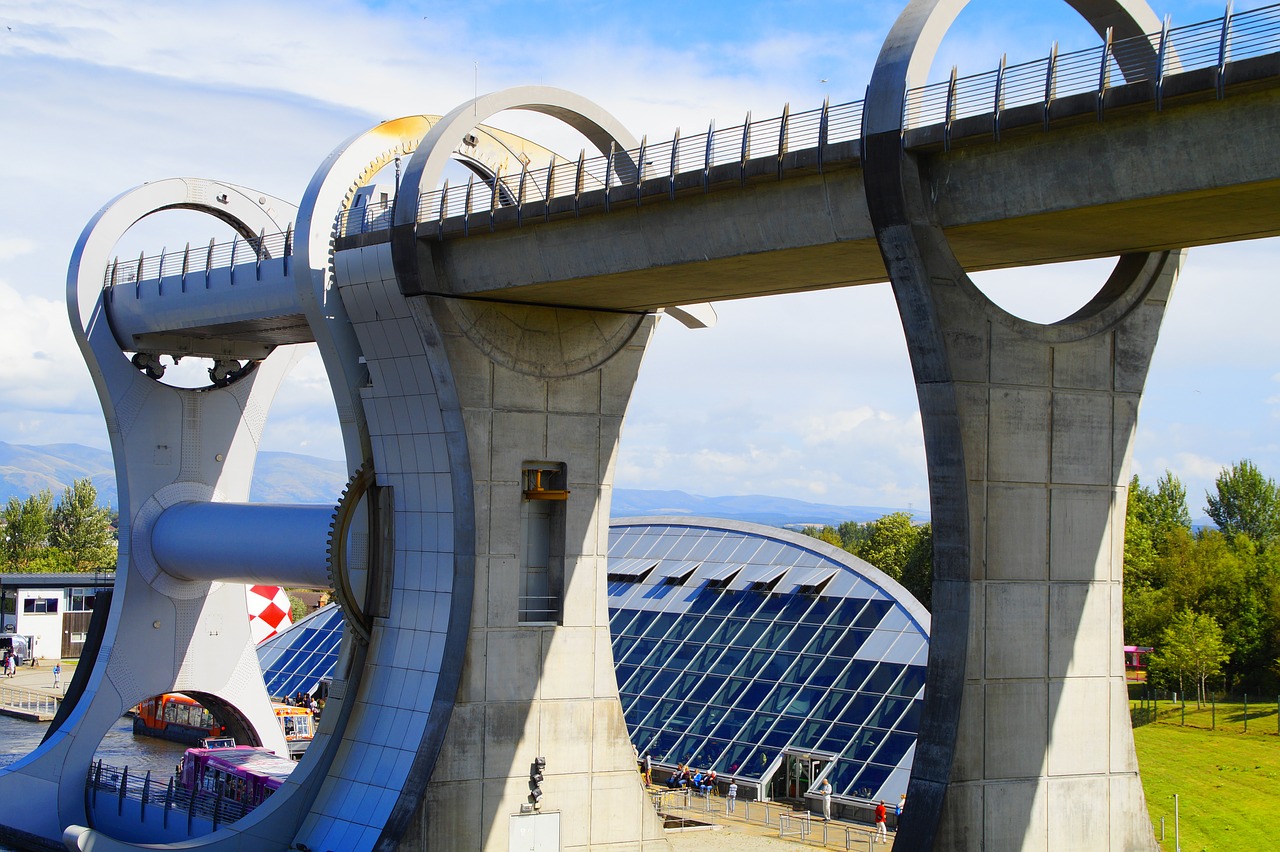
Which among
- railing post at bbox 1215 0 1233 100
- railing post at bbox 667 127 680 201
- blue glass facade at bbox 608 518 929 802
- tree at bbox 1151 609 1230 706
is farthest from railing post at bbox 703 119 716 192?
tree at bbox 1151 609 1230 706

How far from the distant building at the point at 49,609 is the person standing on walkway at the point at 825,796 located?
5646cm

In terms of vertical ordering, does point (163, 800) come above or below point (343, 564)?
below

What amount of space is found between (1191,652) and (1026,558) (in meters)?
37.1

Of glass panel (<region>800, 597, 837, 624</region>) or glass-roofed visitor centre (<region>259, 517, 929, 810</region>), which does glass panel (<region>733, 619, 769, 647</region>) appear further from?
glass panel (<region>800, 597, 837, 624</region>)

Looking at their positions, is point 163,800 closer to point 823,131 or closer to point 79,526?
point 823,131

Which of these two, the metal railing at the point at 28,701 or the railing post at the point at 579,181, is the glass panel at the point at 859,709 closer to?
the railing post at the point at 579,181


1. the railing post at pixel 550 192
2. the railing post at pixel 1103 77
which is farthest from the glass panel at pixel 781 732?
the railing post at pixel 1103 77

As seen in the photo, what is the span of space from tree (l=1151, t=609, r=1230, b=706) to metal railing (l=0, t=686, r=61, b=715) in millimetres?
46044

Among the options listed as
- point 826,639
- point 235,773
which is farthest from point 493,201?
point 826,639

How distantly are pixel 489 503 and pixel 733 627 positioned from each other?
15.8m

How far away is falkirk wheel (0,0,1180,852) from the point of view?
22734mm

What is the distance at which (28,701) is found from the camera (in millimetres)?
66125

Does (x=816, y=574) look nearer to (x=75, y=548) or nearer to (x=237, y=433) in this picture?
(x=237, y=433)

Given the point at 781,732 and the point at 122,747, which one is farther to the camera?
the point at 122,747
